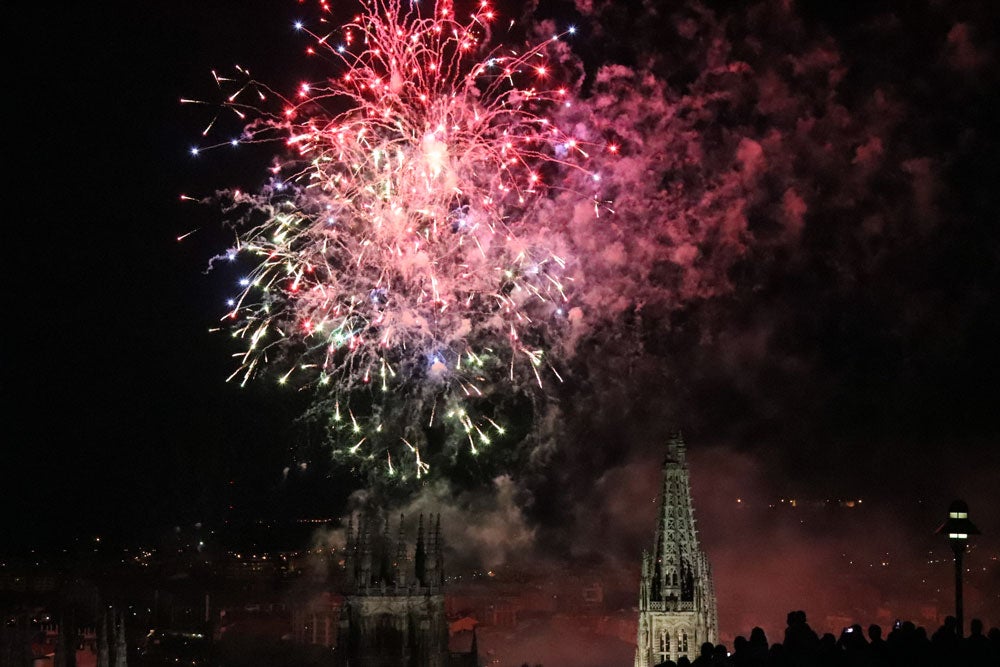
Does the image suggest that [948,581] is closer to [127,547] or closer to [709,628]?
[709,628]

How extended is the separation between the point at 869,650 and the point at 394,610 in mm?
28463

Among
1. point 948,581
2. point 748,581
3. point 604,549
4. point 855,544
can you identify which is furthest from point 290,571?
point 948,581

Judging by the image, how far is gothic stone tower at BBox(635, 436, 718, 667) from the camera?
47188mm

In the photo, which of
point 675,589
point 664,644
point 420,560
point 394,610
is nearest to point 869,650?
point 394,610

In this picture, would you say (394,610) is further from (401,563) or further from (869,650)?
(869,650)

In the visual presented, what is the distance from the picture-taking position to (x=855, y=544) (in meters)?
59.8

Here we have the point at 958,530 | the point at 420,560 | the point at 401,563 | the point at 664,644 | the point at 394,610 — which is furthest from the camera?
the point at 664,644

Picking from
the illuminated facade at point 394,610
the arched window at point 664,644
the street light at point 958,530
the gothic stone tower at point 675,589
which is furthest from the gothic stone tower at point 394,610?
the street light at point 958,530

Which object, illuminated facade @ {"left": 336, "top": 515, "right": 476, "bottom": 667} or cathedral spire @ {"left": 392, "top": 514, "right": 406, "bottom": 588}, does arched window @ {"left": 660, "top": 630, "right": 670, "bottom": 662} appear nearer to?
illuminated facade @ {"left": 336, "top": 515, "right": 476, "bottom": 667}

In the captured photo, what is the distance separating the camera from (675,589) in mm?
47656

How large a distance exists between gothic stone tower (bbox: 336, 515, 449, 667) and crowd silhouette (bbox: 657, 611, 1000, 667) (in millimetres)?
26825

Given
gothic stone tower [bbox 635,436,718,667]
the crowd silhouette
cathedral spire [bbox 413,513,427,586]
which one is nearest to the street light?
the crowd silhouette

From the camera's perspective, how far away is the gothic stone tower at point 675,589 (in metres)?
47.2

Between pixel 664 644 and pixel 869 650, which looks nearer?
pixel 869 650
